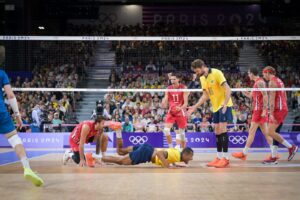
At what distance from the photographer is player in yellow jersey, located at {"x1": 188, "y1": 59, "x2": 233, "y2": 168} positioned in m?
7.80

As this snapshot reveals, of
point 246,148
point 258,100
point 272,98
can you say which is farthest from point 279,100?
point 246,148

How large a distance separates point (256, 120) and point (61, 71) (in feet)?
37.4

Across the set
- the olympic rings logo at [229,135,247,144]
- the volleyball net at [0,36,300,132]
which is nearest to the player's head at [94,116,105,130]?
the volleyball net at [0,36,300,132]

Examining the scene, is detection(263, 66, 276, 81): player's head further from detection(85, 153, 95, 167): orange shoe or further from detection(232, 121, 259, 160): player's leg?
detection(85, 153, 95, 167): orange shoe

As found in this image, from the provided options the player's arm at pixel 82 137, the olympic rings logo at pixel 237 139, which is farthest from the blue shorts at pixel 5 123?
the olympic rings logo at pixel 237 139

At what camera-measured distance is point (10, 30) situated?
22.5m

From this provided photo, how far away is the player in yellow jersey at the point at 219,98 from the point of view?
25.6ft

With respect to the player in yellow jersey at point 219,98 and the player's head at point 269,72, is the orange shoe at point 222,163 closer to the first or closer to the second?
the player in yellow jersey at point 219,98

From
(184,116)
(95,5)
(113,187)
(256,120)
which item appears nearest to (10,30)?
(95,5)

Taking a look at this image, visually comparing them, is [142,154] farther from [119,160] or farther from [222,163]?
[222,163]

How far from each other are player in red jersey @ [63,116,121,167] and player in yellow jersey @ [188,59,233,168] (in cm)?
182

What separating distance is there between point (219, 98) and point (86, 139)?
8.56ft

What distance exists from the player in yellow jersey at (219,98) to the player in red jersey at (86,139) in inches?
71.6

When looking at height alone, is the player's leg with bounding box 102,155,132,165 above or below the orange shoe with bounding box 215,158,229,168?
above
